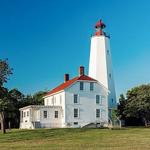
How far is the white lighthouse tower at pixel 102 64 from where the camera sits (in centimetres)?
6694

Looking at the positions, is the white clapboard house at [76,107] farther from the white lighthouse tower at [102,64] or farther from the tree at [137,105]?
the tree at [137,105]

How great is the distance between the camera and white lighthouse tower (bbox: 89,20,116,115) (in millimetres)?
66938

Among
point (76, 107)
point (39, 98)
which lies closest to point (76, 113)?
point (76, 107)

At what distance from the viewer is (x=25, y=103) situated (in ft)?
256

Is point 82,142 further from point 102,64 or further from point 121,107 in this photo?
point 121,107

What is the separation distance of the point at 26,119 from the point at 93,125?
10.6 metres

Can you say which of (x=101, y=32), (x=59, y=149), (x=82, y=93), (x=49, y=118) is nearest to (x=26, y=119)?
(x=49, y=118)

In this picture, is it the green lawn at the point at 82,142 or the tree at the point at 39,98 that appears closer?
the green lawn at the point at 82,142

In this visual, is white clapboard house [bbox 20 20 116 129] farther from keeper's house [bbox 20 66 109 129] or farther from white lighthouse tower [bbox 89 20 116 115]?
white lighthouse tower [bbox 89 20 116 115]

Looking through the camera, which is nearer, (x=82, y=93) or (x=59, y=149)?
(x=59, y=149)

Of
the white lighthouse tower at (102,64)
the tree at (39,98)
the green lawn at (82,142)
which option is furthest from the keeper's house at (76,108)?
the green lawn at (82,142)

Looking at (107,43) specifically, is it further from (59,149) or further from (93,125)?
(59,149)

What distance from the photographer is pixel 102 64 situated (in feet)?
220

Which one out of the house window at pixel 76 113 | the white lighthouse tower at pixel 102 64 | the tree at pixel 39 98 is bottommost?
the house window at pixel 76 113
